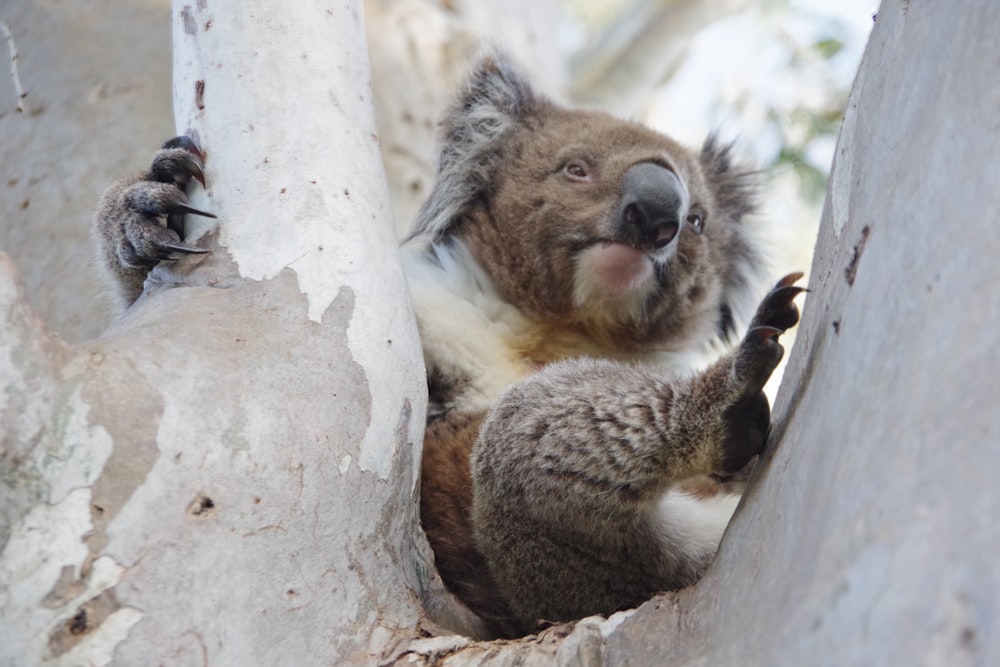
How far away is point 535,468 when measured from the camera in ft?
7.93

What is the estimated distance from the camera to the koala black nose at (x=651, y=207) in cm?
Result: 326

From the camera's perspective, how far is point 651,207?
326 centimetres

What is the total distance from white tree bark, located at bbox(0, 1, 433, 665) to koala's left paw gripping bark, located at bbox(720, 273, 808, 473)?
28.7 inches

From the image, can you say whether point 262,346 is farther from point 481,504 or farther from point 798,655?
point 798,655

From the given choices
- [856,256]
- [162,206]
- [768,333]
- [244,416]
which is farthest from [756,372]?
[162,206]

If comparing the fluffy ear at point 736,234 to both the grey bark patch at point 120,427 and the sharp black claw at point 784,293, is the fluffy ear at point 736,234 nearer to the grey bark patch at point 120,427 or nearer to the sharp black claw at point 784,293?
the sharp black claw at point 784,293

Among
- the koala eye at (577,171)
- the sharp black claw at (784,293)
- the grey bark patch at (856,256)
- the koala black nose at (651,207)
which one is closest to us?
the grey bark patch at (856,256)

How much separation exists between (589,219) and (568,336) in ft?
1.32

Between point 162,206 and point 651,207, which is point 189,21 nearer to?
point 162,206

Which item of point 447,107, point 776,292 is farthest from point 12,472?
point 447,107

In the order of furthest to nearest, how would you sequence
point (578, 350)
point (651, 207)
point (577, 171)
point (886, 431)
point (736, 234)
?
point (736, 234) < point (577, 171) < point (578, 350) < point (651, 207) < point (886, 431)

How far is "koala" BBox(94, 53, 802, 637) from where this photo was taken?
233 cm

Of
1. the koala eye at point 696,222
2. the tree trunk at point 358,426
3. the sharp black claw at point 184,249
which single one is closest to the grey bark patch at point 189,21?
the tree trunk at point 358,426

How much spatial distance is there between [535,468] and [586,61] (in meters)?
6.37
